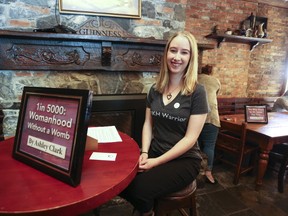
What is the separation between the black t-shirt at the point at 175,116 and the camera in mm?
1318

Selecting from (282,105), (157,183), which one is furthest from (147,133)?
(282,105)

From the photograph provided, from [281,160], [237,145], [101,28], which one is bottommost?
[281,160]

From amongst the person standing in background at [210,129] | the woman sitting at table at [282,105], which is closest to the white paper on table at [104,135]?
the person standing in background at [210,129]

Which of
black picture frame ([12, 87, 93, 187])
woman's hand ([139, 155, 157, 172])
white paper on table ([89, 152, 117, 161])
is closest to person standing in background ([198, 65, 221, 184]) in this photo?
woman's hand ([139, 155, 157, 172])

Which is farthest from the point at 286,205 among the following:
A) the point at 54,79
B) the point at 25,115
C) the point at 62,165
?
the point at 54,79

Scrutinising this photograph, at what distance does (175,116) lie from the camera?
1.33 m

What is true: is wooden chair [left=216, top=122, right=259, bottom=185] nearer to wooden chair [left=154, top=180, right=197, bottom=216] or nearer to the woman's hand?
wooden chair [left=154, top=180, right=197, bottom=216]

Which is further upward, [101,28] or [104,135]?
[101,28]

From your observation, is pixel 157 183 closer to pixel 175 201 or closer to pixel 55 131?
pixel 175 201

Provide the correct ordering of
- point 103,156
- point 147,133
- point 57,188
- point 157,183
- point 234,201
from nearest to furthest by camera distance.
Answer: point 57,188 → point 103,156 → point 157,183 → point 147,133 → point 234,201

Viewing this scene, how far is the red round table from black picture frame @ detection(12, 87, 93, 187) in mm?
37

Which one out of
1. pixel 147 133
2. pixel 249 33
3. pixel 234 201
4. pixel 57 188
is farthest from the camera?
pixel 249 33

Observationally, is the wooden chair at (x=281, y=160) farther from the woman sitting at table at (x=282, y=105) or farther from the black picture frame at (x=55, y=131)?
the black picture frame at (x=55, y=131)

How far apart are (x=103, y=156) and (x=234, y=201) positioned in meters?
1.76
